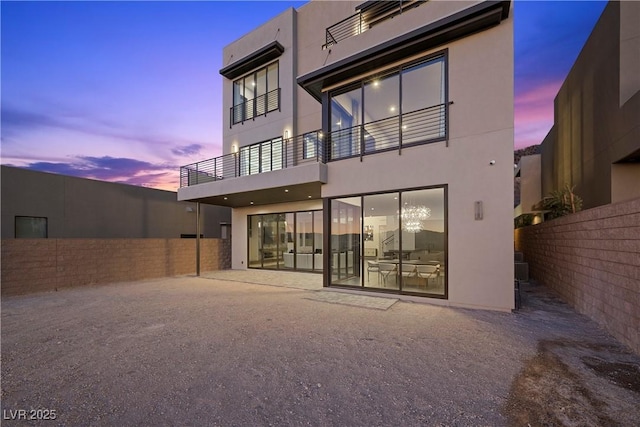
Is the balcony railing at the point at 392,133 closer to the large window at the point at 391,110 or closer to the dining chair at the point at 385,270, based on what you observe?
the large window at the point at 391,110

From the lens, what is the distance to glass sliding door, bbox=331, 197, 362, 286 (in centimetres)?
757

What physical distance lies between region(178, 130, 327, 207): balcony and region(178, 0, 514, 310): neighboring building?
0.08 m

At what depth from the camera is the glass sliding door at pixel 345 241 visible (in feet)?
24.8

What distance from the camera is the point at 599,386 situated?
2.80 metres

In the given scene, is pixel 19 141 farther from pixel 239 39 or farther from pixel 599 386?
pixel 599 386

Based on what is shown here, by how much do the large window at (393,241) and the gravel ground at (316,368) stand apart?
0.94m

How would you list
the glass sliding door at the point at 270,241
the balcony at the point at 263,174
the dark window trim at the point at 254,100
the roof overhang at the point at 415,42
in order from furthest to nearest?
the glass sliding door at the point at 270,241, the dark window trim at the point at 254,100, the balcony at the point at 263,174, the roof overhang at the point at 415,42

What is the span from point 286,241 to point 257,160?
389 centimetres

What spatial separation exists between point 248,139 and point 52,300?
8761 millimetres

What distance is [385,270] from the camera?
705 centimetres

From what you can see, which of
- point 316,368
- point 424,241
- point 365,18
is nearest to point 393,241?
point 424,241

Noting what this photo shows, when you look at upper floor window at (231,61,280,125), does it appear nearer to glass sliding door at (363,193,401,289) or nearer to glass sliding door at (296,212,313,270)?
glass sliding door at (296,212,313,270)

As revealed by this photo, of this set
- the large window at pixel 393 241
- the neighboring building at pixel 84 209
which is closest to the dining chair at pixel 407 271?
the large window at pixel 393 241

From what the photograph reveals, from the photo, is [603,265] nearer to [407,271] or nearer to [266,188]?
[407,271]
